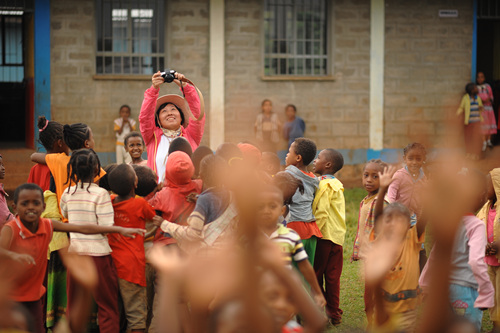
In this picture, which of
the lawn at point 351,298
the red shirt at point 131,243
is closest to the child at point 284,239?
the lawn at point 351,298

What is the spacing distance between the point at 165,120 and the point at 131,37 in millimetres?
7270

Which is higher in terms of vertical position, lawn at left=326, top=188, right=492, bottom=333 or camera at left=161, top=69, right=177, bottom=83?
camera at left=161, top=69, right=177, bottom=83

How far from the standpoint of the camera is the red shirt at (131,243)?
12.3ft

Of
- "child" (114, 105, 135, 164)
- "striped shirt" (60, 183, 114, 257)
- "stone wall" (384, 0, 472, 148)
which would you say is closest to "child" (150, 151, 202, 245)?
"striped shirt" (60, 183, 114, 257)

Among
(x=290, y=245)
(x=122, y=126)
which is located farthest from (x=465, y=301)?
(x=122, y=126)

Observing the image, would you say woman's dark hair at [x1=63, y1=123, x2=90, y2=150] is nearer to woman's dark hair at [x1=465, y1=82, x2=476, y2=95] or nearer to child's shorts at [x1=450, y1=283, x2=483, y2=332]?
child's shorts at [x1=450, y1=283, x2=483, y2=332]

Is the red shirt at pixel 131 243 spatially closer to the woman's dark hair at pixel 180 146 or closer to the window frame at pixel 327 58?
the woman's dark hair at pixel 180 146

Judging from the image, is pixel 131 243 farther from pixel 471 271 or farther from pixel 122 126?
pixel 122 126

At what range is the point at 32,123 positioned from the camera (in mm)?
11664

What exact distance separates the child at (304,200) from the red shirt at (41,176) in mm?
1583

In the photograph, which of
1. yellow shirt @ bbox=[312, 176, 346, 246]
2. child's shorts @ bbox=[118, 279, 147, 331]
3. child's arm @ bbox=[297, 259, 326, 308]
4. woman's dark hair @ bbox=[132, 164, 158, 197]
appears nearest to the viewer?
child's arm @ bbox=[297, 259, 326, 308]

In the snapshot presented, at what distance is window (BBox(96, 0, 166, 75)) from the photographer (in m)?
11.7

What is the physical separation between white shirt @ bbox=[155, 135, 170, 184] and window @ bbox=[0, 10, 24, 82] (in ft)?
37.6

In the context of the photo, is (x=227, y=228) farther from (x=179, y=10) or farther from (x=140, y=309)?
(x=179, y=10)
